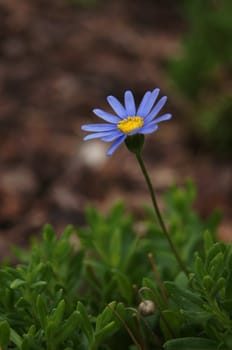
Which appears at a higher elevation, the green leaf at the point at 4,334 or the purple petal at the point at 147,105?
the purple petal at the point at 147,105

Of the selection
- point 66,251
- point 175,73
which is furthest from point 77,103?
point 66,251

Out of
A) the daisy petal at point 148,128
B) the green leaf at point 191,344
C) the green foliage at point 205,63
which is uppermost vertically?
the green foliage at point 205,63

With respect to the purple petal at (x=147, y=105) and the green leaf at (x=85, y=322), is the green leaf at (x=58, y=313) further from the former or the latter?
the purple petal at (x=147, y=105)

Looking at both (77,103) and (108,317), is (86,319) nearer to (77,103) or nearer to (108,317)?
(108,317)

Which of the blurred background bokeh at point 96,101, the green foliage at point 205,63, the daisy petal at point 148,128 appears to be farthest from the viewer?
the green foliage at point 205,63

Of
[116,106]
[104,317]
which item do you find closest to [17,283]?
[104,317]

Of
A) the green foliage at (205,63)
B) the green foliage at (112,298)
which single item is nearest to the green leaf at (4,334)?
the green foliage at (112,298)

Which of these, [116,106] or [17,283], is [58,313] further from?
[116,106]
